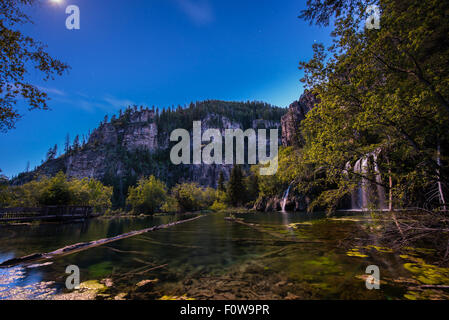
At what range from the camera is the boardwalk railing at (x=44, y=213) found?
20344mm

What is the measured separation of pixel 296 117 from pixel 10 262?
208 feet

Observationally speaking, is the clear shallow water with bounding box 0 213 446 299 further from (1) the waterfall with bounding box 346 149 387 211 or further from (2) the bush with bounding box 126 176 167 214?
(2) the bush with bounding box 126 176 167 214

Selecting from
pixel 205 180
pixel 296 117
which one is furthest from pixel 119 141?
pixel 296 117

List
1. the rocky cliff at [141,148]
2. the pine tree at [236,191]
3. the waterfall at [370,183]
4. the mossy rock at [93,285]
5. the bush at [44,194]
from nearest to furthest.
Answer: the mossy rock at [93,285] → the waterfall at [370,183] → the bush at [44,194] → the pine tree at [236,191] → the rocky cliff at [141,148]

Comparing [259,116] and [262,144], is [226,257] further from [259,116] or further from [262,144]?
[259,116]

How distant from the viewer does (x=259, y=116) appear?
564 feet

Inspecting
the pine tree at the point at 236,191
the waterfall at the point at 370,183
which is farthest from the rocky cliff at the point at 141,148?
the waterfall at the point at 370,183

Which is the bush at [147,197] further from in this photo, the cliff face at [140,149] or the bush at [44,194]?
the cliff face at [140,149]

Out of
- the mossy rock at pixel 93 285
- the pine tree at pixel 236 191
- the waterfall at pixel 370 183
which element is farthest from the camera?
the pine tree at pixel 236 191

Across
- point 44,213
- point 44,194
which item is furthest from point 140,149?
point 44,213

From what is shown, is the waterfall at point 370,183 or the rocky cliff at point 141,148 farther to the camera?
the rocky cliff at point 141,148

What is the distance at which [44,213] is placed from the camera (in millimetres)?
23016

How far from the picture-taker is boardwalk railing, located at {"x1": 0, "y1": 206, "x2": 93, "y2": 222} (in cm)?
2034

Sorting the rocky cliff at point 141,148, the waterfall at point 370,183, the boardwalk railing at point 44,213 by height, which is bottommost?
the boardwalk railing at point 44,213
